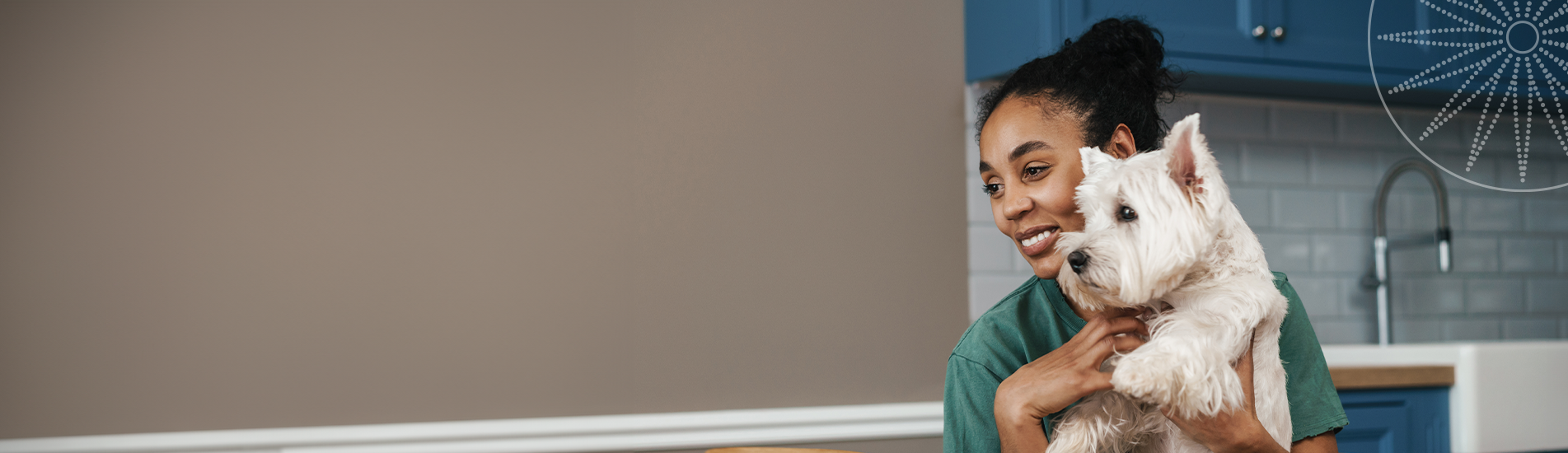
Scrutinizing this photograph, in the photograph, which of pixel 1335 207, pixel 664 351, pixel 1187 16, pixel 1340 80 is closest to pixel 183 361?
pixel 664 351

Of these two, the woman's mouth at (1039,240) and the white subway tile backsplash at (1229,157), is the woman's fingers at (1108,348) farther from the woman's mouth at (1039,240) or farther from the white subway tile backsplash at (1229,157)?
the white subway tile backsplash at (1229,157)

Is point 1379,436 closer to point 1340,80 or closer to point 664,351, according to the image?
point 1340,80

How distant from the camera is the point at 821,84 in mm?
2189

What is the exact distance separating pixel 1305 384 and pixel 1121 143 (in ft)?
1.16

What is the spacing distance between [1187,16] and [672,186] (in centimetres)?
118

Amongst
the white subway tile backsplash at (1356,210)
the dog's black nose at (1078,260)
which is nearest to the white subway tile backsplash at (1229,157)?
the white subway tile backsplash at (1356,210)

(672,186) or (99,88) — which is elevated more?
(99,88)

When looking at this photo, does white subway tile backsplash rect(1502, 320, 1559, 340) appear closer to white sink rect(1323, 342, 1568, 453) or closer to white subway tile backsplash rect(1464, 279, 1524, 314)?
white subway tile backsplash rect(1464, 279, 1524, 314)

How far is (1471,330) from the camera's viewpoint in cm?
278

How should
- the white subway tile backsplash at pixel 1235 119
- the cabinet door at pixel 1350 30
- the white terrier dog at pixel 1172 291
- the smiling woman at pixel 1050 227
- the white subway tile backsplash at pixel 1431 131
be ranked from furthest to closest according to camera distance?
the white subway tile backsplash at pixel 1431 131 → the white subway tile backsplash at pixel 1235 119 → the cabinet door at pixel 1350 30 → the smiling woman at pixel 1050 227 → the white terrier dog at pixel 1172 291

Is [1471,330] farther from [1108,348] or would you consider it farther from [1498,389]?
[1108,348]

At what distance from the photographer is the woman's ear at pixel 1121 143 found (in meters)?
1.15

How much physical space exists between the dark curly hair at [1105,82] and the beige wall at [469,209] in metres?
0.97

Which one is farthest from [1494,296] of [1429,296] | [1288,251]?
[1288,251]
